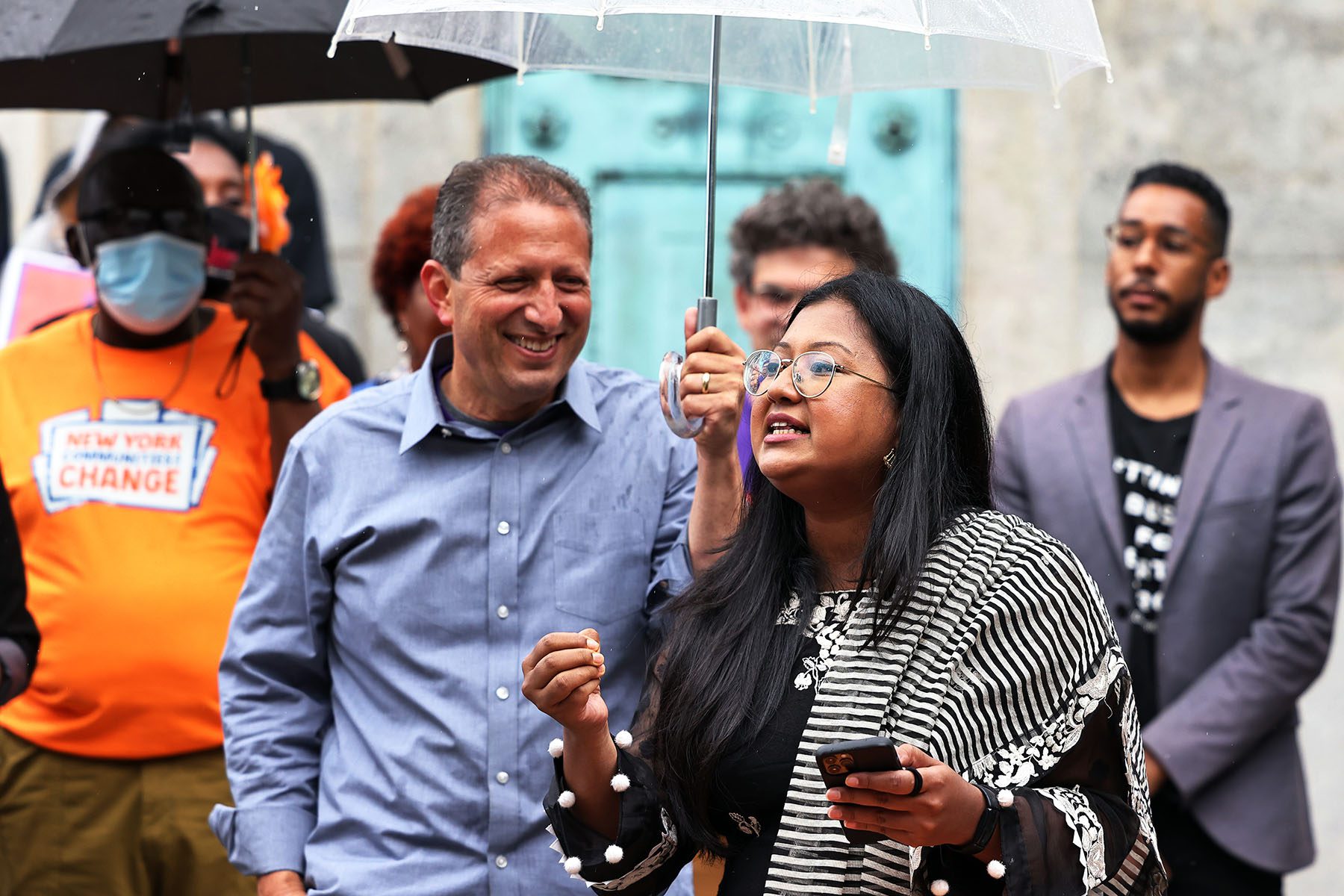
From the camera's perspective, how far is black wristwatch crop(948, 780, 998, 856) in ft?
8.80

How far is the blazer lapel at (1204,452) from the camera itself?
16.2 ft

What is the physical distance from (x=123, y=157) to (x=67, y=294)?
48.5 inches

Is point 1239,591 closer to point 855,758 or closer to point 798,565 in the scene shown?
point 798,565

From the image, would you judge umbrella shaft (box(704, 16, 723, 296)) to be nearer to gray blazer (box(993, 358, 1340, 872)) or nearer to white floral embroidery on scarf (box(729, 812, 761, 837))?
white floral embroidery on scarf (box(729, 812, 761, 837))

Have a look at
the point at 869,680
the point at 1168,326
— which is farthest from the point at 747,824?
the point at 1168,326

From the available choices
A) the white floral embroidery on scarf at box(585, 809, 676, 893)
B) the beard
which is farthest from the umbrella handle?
the beard

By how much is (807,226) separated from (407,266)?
1.27 m

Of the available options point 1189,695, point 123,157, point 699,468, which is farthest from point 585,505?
point 1189,695

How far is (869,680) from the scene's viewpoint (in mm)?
2871

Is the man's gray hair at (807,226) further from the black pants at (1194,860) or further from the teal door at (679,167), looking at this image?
the teal door at (679,167)

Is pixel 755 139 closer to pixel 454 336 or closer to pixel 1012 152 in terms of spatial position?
pixel 1012 152

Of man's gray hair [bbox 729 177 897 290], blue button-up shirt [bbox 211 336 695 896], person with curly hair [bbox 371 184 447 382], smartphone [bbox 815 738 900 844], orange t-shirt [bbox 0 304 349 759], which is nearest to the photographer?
smartphone [bbox 815 738 900 844]

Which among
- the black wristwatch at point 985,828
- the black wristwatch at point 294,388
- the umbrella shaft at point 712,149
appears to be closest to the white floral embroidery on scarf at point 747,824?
the black wristwatch at point 985,828

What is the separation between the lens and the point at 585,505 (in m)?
3.57
